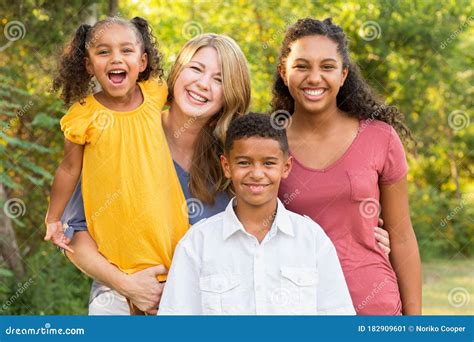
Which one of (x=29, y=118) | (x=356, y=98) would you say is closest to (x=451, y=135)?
(x=29, y=118)

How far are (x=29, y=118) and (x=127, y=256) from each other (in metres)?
4.77

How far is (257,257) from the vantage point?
314cm

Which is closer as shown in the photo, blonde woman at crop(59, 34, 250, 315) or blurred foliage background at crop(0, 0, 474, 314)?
blonde woman at crop(59, 34, 250, 315)

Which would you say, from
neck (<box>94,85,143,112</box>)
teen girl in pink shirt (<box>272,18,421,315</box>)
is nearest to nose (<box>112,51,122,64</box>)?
neck (<box>94,85,143,112</box>)

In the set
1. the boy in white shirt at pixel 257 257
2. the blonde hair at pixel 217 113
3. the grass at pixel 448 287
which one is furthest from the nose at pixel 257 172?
the grass at pixel 448 287

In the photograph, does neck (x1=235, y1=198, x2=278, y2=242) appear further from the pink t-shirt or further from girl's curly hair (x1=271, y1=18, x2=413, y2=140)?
girl's curly hair (x1=271, y1=18, x2=413, y2=140)

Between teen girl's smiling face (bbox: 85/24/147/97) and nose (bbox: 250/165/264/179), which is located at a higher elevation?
teen girl's smiling face (bbox: 85/24/147/97)

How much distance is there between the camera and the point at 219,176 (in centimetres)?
350

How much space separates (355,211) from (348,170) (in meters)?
0.16

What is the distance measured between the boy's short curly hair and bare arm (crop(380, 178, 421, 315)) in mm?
470

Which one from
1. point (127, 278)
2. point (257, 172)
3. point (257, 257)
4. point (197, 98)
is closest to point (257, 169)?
point (257, 172)

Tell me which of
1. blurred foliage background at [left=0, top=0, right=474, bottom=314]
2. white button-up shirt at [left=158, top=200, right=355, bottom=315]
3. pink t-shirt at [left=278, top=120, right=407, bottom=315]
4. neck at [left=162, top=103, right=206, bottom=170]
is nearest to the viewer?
white button-up shirt at [left=158, top=200, right=355, bottom=315]

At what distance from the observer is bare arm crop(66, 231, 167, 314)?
3.33 meters

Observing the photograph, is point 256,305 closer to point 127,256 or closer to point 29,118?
point 127,256
